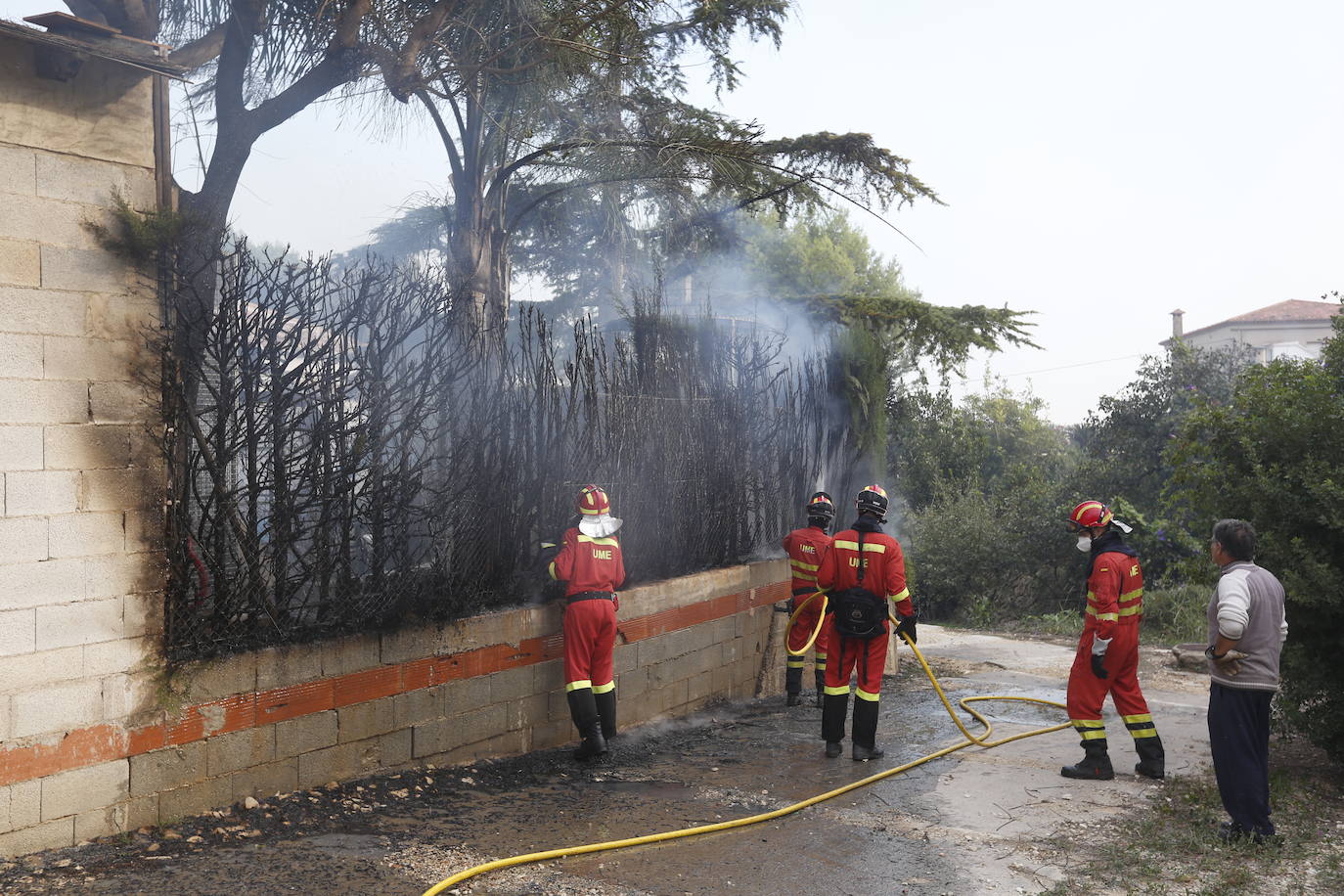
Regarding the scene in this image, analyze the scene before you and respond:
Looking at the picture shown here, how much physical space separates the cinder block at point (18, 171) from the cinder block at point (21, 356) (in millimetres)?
91

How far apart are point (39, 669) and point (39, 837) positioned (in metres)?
0.71

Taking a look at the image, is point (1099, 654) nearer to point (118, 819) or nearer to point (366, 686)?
point (366, 686)

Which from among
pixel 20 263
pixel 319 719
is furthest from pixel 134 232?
pixel 319 719

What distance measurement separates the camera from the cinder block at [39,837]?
14.3 feet

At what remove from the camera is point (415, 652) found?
6105 mm

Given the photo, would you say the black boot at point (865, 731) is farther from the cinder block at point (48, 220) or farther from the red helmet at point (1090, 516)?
the cinder block at point (48, 220)

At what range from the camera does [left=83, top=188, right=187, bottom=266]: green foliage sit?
15.7 feet

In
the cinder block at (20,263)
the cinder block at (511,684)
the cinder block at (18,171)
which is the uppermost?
the cinder block at (18,171)

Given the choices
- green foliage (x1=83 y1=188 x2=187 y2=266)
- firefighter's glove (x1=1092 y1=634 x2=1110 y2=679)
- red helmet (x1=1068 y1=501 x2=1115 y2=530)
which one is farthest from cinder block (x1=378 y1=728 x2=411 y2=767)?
red helmet (x1=1068 y1=501 x2=1115 y2=530)

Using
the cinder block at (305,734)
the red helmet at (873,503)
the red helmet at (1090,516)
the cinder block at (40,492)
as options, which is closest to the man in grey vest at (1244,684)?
the red helmet at (1090,516)

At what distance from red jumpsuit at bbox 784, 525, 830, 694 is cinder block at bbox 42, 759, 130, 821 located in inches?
224

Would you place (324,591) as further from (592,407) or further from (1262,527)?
(1262,527)

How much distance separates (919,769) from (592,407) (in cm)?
342

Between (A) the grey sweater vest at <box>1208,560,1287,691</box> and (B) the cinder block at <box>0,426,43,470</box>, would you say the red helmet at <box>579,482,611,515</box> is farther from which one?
(A) the grey sweater vest at <box>1208,560,1287,691</box>
